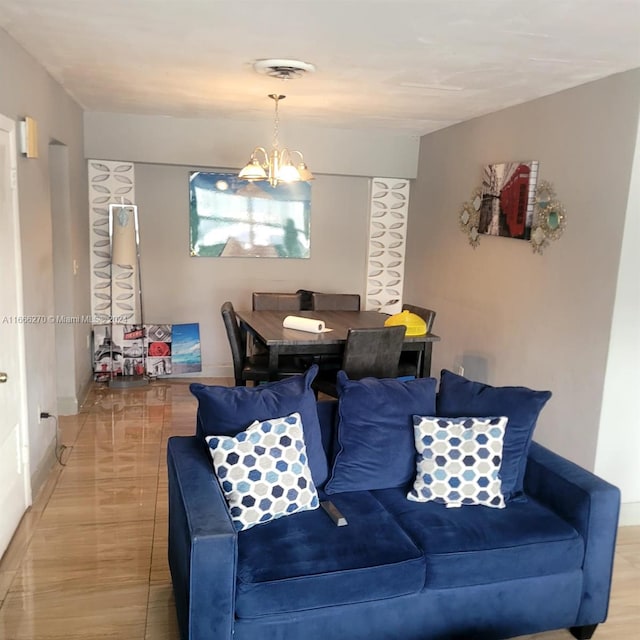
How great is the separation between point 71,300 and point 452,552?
140 inches

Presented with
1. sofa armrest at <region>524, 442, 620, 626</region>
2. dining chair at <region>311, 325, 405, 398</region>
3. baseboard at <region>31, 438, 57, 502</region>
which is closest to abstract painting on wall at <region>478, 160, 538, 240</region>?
dining chair at <region>311, 325, 405, 398</region>

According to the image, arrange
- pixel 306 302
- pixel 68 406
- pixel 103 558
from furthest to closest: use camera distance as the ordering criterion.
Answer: pixel 306 302 → pixel 68 406 → pixel 103 558

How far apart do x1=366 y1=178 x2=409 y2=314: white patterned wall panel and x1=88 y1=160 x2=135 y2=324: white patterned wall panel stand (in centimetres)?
230

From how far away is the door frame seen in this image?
2924 millimetres

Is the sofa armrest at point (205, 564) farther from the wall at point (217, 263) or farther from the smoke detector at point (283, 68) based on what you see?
the wall at point (217, 263)

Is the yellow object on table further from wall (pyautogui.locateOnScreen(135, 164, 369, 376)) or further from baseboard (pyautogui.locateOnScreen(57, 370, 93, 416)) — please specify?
baseboard (pyautogui.locateOnScreen(57, 370, 93, 416))

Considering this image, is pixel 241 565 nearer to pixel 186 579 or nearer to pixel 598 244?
pixel 186 579

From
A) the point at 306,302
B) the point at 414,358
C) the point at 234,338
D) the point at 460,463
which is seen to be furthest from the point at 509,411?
the point at 306,302

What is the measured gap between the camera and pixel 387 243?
613 centimetres

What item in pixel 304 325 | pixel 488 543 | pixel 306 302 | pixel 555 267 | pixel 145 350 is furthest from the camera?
pixel 145 350

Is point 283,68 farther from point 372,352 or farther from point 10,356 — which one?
point 10,356

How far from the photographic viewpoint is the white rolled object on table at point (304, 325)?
4.09m

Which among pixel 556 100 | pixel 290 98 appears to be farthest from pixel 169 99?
pixel 556 100

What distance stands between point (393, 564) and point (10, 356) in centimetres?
201
